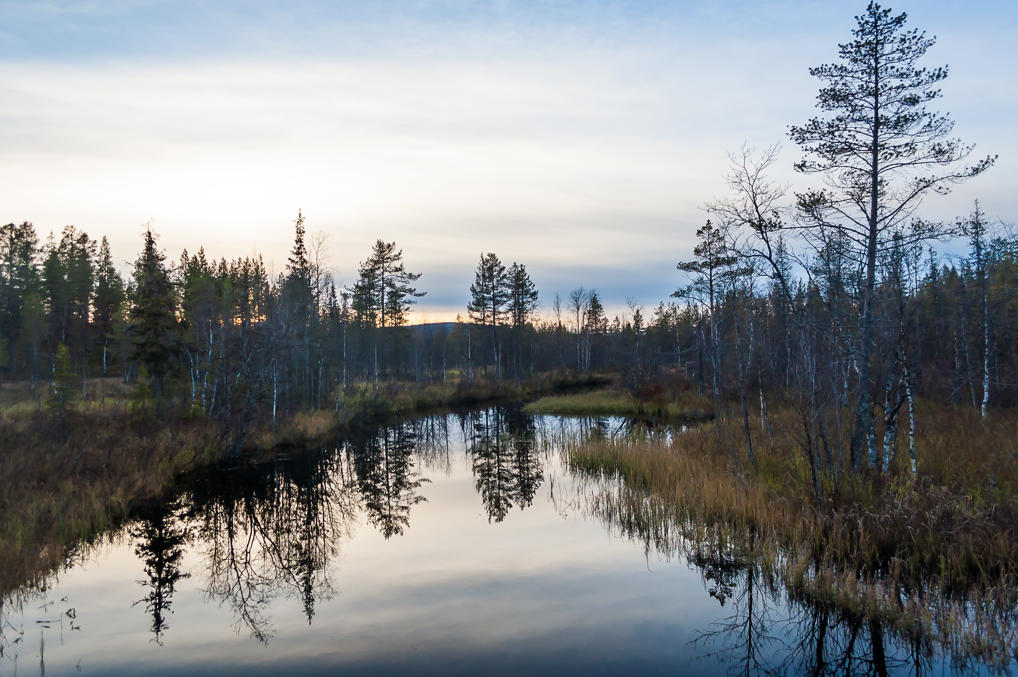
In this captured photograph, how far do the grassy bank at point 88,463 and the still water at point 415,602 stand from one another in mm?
548

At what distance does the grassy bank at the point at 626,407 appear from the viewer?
95.3 feet

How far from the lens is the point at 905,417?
52.0ft

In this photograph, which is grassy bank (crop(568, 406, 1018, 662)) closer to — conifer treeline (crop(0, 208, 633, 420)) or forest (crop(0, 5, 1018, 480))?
forest (crop(0, 5, 1018, 480))

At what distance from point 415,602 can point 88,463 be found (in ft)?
33.0

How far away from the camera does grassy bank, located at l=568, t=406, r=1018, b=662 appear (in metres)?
6.52

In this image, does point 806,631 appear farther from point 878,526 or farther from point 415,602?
point 415,602

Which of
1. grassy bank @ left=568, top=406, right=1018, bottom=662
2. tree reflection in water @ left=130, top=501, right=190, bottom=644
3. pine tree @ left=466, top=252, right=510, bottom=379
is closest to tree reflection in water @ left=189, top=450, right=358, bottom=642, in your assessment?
tree reflection in water @ left=130, top=501, right=190, bottom=644

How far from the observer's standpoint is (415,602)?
27.6 feet

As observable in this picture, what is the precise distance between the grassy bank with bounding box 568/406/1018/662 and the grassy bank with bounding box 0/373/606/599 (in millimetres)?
10350

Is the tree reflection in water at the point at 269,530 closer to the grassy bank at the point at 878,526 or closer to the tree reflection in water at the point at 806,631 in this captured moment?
the tree reflection in water at the point at 806,631

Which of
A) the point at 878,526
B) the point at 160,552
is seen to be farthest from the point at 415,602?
the point at 878,526

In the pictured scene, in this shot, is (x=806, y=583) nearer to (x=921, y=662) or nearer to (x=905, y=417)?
(x=921, y=662)

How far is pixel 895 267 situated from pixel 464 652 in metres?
10.0

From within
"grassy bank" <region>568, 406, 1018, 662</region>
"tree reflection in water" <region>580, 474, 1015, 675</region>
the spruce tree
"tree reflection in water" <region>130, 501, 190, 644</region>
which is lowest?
"tree reflection in water" <region>130, 501, 190, 644</region>
